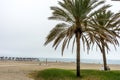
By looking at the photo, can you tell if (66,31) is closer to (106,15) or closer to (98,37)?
(98,37)

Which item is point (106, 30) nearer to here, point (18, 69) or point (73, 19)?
point (73, 19)

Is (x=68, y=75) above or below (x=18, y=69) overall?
below

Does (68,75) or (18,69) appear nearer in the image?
(68,75)

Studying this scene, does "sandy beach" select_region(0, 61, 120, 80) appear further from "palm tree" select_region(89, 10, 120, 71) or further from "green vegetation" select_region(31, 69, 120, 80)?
"palm tree" select_region(89, 10, 120, 71)

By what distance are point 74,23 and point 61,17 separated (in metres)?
1.56

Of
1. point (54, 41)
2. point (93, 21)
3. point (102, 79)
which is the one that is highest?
point (93, 21)

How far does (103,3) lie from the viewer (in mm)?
31844

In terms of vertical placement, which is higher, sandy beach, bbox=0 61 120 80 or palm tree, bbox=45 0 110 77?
palm tree, bbox=45 0 110 77

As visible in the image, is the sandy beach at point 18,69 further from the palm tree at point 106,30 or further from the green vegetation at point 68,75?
the palm tree at point 106,30

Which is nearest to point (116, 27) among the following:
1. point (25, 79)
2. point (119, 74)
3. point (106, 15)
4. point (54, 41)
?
point (106, 15)

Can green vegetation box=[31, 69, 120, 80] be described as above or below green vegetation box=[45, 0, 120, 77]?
below

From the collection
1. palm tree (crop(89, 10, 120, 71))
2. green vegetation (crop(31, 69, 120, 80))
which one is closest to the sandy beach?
green vegetation (crop(31, 69, 120, 80))

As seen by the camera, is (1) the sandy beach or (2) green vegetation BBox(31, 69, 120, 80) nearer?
(1) the sandy beach

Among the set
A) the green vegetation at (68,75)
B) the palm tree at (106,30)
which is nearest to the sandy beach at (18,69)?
the green vegetation at (68,75)
